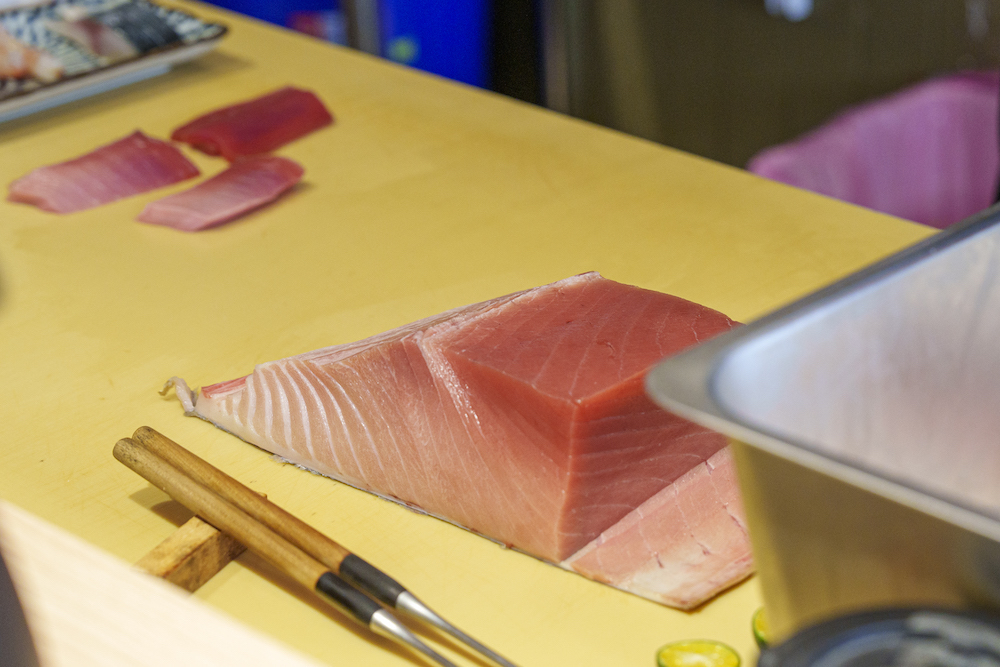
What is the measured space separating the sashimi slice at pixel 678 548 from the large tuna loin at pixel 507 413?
2 cm

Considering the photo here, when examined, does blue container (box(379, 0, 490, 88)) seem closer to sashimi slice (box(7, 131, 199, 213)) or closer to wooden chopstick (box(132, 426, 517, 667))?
sashimi slice (box(7, 131, 199, 213))

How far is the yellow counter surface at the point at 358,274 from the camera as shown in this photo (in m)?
Result: 1.05

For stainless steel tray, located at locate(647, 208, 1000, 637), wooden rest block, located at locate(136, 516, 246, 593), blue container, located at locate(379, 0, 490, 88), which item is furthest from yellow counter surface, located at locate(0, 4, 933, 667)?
blue container, located at locate(379, 0, 490, 88)

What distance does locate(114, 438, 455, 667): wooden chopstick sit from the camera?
0.95m

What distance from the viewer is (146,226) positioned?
1.88 meters

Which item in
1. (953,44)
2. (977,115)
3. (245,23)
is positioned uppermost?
(245,23)

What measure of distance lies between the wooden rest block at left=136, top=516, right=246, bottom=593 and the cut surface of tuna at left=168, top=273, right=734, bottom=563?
180 millimetres

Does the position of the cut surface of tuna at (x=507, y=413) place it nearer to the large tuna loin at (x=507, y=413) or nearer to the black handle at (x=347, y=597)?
the large tuna loin at (x=507, y=413)

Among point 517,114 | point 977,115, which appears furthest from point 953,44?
point 517,114

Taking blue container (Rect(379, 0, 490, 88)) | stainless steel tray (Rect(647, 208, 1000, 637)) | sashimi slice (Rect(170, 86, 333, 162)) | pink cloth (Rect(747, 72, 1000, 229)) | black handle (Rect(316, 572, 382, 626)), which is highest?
stainless steel tray (Rect(647, 208, 1000, 637))

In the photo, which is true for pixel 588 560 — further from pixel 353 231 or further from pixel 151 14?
pixel 151 14

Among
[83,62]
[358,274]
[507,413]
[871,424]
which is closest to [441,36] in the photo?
[83,62]

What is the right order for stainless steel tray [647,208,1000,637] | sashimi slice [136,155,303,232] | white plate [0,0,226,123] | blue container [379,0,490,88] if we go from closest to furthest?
stainless steel tray [647,208,1000,637], sashimi slice [136,155,303,232], white plate [0,0,226,123], blue container [379,0,490,88]

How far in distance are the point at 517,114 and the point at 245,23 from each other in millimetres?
992
